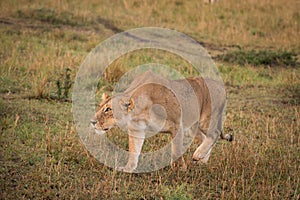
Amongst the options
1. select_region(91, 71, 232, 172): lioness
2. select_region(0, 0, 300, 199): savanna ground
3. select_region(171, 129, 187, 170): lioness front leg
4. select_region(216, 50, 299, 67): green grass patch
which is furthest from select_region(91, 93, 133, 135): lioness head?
select_region(216, 50, 299, 67): green grass patch

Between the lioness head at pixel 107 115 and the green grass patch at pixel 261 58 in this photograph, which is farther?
the green grass patch at pixel 261 58

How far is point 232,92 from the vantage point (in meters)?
9.24

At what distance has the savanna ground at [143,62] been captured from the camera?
4977 millimetres

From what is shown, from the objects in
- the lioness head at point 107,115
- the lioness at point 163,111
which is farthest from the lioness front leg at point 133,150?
the lioness head at point 107,115

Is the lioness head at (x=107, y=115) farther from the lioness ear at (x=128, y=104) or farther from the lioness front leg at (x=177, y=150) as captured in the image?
the lioness front leg at (x=177, y=150)

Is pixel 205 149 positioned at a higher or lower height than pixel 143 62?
higher

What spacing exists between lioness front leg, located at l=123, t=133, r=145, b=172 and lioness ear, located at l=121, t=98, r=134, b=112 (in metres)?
0.30

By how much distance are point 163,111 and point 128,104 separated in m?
0.38

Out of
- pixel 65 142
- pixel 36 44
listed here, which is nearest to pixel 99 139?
pixel 65 142

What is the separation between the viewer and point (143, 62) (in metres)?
10.6

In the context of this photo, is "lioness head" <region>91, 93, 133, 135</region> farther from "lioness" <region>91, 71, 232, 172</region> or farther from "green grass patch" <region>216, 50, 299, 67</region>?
"green grass patch" <region>216, 50, 299, 67</region>

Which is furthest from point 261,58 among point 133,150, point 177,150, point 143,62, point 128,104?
point 128,104

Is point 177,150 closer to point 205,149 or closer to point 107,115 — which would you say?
point 205,149

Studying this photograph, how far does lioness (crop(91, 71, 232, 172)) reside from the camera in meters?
5.09
